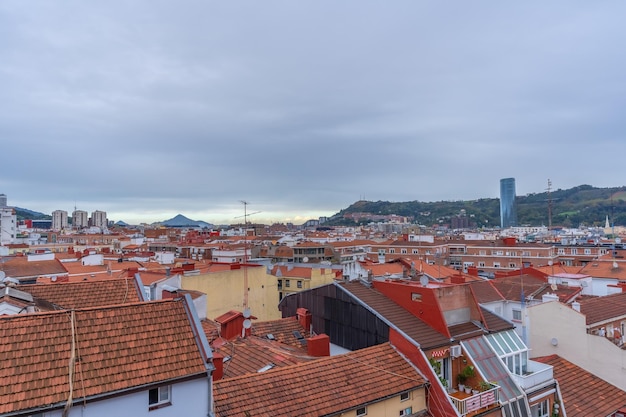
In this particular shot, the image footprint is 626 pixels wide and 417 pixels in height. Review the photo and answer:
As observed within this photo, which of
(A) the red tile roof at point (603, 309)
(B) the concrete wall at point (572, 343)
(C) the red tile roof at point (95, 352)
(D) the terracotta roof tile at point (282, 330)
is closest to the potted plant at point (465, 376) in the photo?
(D) the terracotta roof tile at point (282, 330)

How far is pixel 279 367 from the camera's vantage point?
609 inches

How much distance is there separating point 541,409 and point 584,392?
12.0 feet

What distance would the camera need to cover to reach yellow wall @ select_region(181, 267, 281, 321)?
3653 cm

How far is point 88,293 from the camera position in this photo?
642 inches

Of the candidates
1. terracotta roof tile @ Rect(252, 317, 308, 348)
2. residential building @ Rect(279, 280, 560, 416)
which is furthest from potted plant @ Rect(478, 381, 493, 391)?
terracotta roof tile @ Rect(252, 317, 308, 348)

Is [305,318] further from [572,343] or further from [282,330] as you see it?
[572,343]

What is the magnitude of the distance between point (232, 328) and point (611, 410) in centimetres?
1811

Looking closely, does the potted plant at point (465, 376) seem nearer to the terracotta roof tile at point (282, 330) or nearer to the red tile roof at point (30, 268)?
the terracotta roof tile at point (282, 330)

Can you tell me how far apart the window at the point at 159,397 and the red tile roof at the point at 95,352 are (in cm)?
44

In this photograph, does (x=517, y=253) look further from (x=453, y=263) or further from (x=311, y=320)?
(x=311, y=320)

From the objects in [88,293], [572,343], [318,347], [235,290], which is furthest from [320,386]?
[235,290]

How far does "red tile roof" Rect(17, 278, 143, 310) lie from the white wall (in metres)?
6.07

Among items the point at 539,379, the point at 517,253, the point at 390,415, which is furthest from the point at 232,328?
the point at 517,253

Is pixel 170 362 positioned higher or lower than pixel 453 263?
higher
